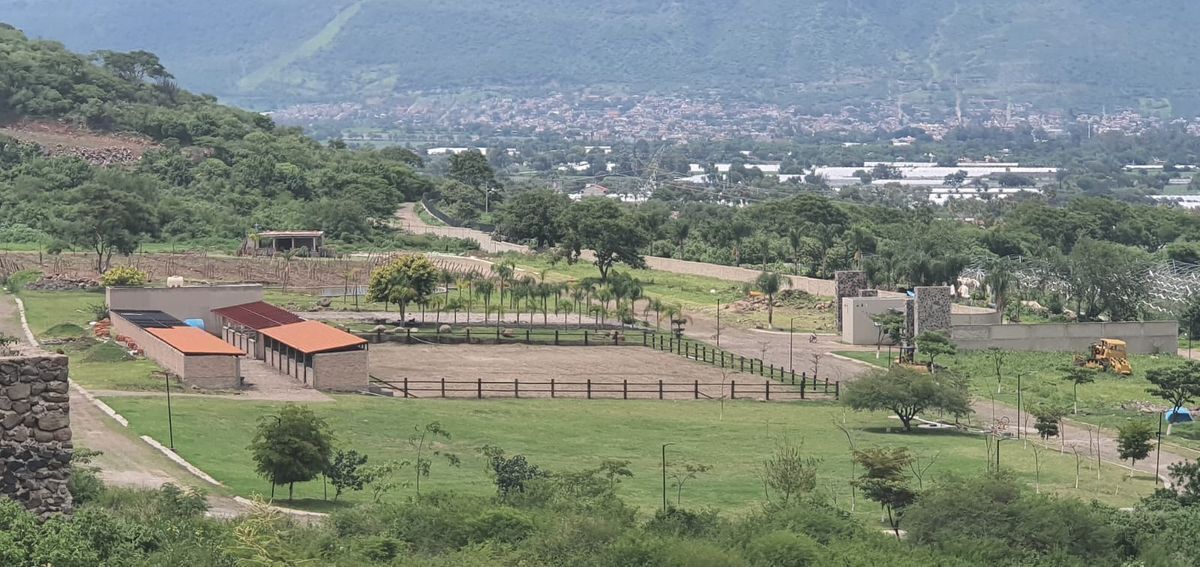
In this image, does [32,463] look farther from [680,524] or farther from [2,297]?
[2,297]

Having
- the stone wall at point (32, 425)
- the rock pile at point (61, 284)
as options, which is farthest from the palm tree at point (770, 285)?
the stone wall at point (32, 425)

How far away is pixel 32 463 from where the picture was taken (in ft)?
63.2

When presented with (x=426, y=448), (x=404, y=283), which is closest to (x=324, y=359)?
(x=426, y=448)

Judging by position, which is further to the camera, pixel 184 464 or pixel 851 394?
pixel 851 394

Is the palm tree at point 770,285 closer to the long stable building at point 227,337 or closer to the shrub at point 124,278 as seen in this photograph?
the shrub at point 124,278

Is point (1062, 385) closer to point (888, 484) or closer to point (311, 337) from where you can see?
point (311, 337)

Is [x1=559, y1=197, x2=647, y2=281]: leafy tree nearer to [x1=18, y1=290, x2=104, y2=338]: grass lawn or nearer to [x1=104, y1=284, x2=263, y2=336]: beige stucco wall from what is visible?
[x1=18, y1=290, x2=104, y2=338]: grass lawn

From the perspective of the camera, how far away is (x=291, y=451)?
29.8 metres

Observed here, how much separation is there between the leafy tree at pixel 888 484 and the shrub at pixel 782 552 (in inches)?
191

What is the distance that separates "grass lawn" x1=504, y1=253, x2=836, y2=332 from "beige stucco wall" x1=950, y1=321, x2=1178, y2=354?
291 inches

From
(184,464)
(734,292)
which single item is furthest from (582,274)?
(184,464)

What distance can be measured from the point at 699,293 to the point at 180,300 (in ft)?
92.9

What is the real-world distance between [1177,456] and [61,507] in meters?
27.6

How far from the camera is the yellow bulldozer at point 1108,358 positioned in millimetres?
58278
